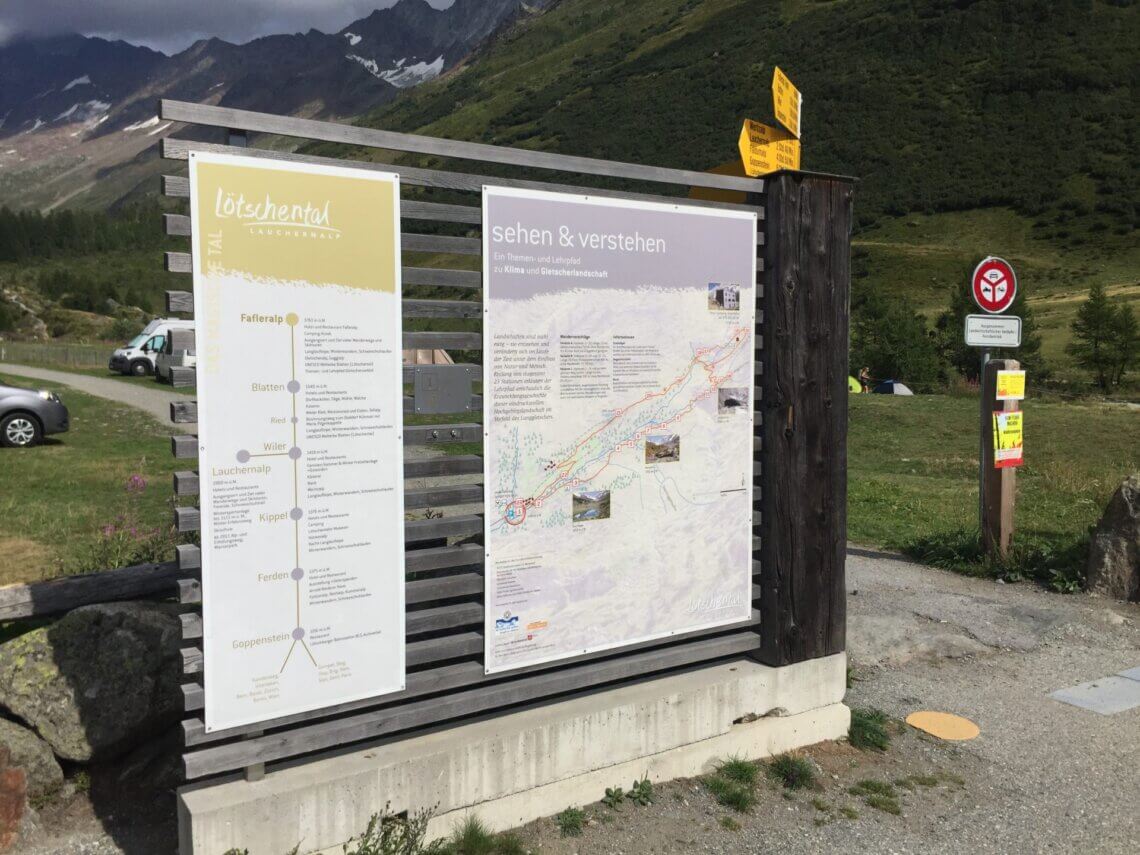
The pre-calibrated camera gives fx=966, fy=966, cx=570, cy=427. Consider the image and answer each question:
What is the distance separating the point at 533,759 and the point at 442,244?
236 cm

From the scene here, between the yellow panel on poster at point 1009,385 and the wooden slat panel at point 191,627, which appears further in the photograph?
the yellow panel on poster at point 1009,385

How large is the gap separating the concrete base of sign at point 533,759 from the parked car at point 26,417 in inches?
615

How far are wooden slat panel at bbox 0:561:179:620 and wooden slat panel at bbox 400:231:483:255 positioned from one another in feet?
8.15

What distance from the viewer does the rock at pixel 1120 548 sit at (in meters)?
8.21

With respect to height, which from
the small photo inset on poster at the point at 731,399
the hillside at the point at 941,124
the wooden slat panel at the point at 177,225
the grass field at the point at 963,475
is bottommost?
the grass field at the point at 963,475

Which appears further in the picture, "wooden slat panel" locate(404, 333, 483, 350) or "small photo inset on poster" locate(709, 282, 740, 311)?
"small photo inset on poster" locate(709, 282, 740, 311)

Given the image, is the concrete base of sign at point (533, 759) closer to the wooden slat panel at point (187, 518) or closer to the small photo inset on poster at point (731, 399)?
the wooden slat panel at point (187, 518)

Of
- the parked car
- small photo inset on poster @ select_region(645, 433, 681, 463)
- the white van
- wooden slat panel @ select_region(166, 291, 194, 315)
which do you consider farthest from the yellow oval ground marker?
the white van

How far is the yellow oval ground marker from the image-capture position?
573 cm

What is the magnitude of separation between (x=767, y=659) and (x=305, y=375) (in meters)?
3.01

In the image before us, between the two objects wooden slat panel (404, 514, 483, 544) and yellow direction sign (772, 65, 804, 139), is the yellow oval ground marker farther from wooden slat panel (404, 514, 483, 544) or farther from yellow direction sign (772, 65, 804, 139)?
yellow direction sign (772, 65, 804, 139)

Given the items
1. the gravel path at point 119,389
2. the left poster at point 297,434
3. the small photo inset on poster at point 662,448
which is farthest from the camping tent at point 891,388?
the left poster at point 297,434

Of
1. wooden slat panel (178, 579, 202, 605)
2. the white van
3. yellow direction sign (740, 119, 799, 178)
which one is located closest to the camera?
wooden slat panel (178, 579, 202, 605)

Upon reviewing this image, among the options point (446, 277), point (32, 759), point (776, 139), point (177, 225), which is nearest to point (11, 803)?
point (32, 759)
